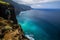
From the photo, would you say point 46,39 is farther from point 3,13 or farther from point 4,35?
point 4,35

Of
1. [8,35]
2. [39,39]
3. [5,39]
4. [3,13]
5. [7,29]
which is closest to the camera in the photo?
[5,39]

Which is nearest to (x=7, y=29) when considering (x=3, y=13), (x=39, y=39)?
(x=3, y=13)

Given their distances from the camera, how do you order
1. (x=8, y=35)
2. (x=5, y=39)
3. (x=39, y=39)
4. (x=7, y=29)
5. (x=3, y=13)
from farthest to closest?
(x=39, y=39) < (x=3, y=13) < (x=7, y=29) < (x=8, y=35) < (x=5, y=39)

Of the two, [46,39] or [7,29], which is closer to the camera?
[7,29]

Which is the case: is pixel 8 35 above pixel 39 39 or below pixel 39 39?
above

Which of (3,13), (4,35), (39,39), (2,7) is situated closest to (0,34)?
(4,35)

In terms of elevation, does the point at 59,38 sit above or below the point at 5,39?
below

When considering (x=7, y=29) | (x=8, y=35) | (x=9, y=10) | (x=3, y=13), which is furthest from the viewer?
(x=9, y=10)

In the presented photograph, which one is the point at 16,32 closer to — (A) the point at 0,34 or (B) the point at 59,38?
(A) the point at 0,34

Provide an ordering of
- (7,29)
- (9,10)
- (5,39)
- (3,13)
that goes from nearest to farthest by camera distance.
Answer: (5,39) → (7,29) → (3,13) → (9,10)
